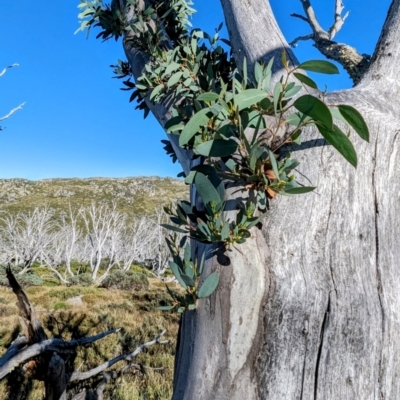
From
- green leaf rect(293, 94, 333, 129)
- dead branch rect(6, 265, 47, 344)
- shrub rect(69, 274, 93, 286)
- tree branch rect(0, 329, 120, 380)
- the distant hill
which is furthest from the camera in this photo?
the distant hill

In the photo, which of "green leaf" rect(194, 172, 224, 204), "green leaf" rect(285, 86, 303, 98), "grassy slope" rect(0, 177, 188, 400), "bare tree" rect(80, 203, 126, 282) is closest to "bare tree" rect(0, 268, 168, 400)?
"grassy slope" rect(0, 177, 188, 400)

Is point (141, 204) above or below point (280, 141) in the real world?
above

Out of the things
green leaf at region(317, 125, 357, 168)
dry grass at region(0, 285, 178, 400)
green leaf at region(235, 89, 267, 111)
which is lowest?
dry grass at region(0, 285, 178, 400)

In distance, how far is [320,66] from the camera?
2.03 feet

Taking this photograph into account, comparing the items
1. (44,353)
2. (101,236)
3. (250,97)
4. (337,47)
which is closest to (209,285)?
(250,97)

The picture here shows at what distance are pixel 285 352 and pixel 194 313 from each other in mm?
215

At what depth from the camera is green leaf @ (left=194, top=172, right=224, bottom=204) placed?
2.31 feet

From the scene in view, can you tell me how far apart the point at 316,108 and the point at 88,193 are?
75507mm

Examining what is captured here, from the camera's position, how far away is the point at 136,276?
20.2 m

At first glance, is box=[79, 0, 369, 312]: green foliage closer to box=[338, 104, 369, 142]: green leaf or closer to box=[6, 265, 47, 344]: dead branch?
box=[338, 104, 369, 142]: green leaf

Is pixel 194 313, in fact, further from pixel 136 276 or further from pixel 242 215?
pixel 136 276

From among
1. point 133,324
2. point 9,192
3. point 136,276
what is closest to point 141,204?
point 9,192

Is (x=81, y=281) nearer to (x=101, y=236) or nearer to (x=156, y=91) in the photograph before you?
(x=101, y=236)

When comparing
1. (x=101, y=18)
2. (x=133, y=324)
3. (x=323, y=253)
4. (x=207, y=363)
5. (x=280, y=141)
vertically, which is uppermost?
(x=101, y=18)
